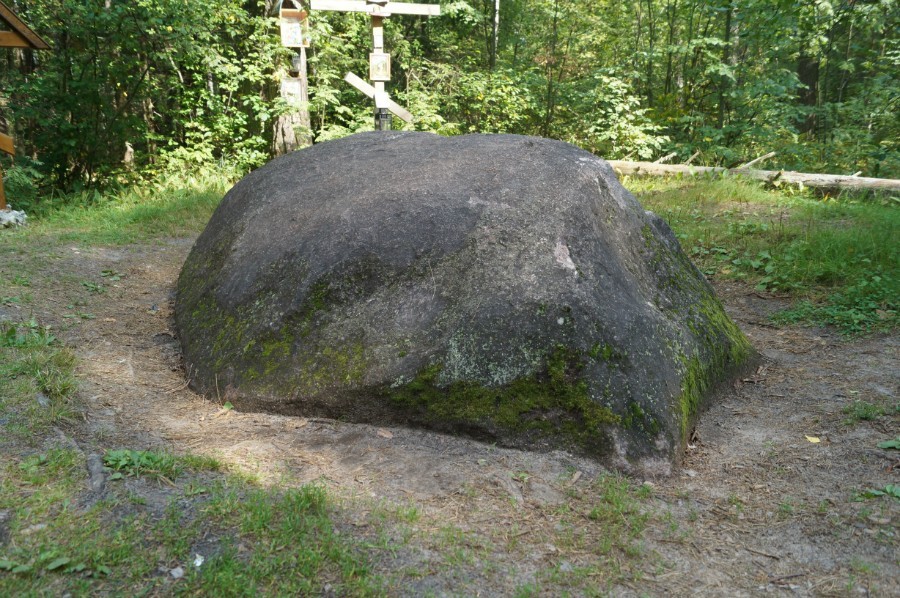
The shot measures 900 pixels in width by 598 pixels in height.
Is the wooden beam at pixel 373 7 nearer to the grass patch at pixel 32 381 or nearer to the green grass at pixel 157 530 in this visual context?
→ the grass patch at pixel 32 381

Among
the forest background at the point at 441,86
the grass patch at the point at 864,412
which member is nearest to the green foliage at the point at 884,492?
the grass patch at the point at 864,412

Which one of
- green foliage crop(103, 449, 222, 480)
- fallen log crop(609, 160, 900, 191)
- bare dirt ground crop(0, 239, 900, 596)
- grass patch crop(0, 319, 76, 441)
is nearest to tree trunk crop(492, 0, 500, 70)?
fallen log crop(609, 160, 900, 191)

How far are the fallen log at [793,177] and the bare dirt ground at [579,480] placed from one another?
6158mm

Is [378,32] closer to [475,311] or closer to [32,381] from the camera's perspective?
[475,311]

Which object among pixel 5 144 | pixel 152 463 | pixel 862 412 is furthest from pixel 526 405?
pixel 5 144

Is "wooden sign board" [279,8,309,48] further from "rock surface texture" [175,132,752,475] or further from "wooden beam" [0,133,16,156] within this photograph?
"rock surface texture" [175,132,752,475]

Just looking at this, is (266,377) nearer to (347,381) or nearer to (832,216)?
(347,381)

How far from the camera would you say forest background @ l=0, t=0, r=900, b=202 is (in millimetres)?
10383

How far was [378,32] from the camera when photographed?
385 inches

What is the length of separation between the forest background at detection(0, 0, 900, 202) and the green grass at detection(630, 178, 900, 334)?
2.27 metres

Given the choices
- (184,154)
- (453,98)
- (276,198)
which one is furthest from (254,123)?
(276,198)

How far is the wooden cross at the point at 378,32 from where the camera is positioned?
952cm

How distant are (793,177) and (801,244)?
13.4ft

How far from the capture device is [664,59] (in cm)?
1653
